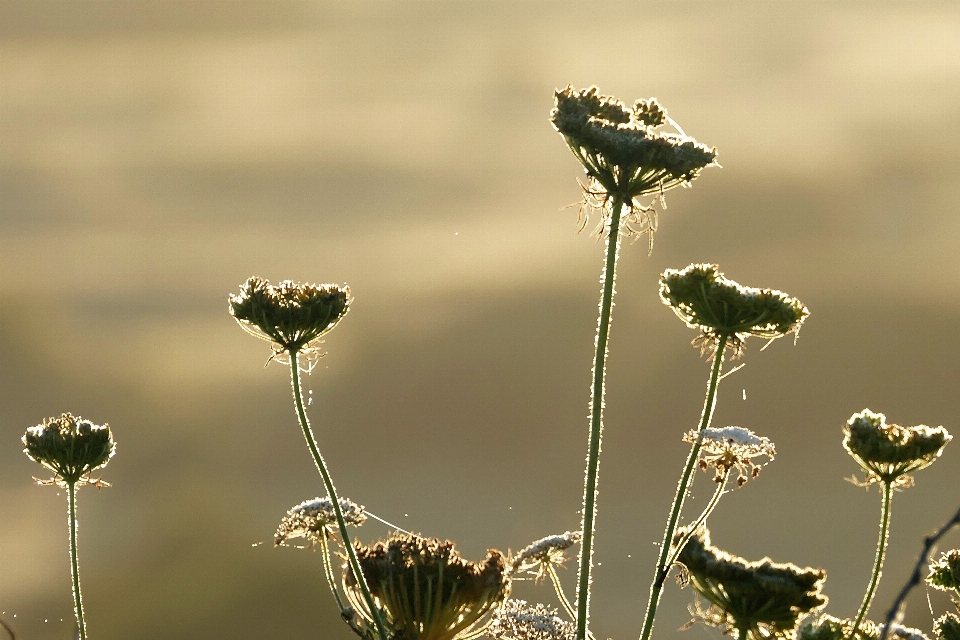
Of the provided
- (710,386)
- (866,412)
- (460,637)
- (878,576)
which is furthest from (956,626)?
(460,637)

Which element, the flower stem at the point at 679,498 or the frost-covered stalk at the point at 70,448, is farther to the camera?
the frost-covered stalk at the point at 70,448

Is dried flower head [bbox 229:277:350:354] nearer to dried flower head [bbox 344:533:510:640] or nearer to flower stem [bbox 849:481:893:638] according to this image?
dried flower head [bbox 344:533:510:640]

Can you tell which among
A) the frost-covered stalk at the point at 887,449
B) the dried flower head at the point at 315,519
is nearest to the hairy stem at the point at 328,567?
the dried flower head at the point at 315,519

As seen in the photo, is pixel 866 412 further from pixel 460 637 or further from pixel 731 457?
pixel 460 637

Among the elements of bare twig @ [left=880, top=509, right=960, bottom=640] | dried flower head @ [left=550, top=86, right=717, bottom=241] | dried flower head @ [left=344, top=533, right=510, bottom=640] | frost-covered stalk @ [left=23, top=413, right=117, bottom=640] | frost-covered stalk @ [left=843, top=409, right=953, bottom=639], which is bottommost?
bare twig @ [left=880, top=509, right=960, bottom=640]

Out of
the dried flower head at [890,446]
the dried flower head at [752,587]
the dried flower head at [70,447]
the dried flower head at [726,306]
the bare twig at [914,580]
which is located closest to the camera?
the bare twig at [914,580]

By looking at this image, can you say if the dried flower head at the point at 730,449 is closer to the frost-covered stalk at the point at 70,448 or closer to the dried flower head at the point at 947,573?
the dried flower head at the point at 947,573

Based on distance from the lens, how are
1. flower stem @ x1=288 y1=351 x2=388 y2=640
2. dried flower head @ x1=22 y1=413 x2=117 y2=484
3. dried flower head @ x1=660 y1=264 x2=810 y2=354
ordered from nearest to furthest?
1. flower stem @ x1=288 y1=351 x2=388 y2=640
2. dried flower head @ x1=660 y1=264 x2=810 y2=354
3. dried flower head @ x1=22 y1=413 x2=117 y2=484

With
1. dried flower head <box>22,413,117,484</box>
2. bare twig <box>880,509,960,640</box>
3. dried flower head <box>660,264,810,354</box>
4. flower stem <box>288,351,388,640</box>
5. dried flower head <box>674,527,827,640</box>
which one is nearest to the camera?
bare twig <box>880,509,960,640</box>

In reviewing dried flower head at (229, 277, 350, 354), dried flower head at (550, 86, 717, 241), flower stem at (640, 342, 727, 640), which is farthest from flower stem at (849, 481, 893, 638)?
dried flower head at (229, 277, 350, 354)
